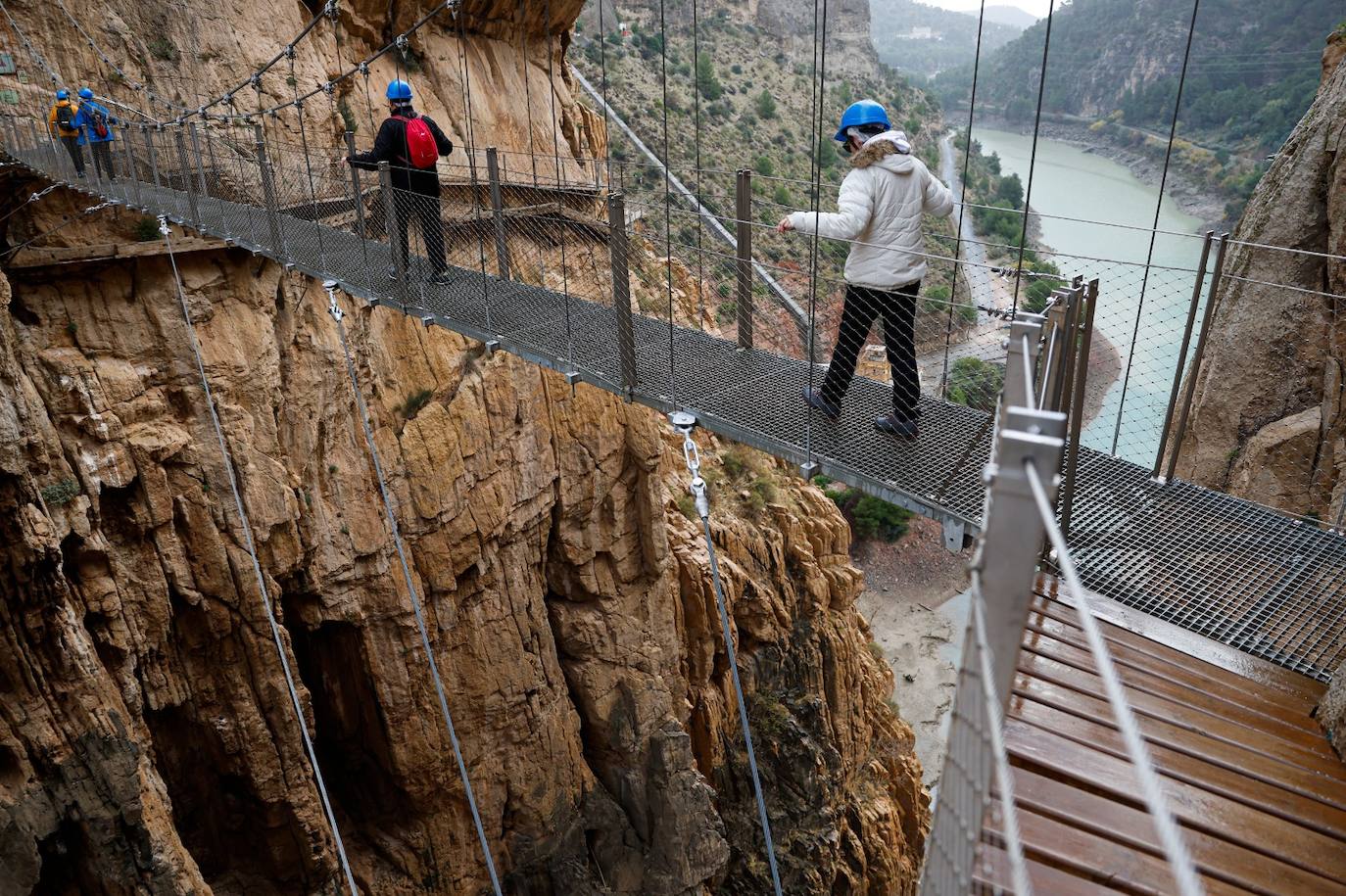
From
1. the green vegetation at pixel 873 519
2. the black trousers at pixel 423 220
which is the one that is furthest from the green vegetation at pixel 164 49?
the green vegetation at pixel 873 519

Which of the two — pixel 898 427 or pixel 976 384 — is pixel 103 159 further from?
pixel 976 384

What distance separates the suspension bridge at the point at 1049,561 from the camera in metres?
1.03

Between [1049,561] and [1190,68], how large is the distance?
45.9ft

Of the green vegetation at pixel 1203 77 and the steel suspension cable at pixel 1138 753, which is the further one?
the green vegetation at pixel 1203 77

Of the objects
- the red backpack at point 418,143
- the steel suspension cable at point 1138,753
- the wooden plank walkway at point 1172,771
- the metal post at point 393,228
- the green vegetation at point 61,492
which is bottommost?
the green vegetation at point 61,492

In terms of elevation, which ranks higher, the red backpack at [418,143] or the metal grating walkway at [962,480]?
the red backpack at [418,143]

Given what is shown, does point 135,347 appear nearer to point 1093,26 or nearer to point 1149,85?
point 1149,85

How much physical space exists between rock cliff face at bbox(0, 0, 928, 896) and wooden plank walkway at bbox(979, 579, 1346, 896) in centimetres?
384

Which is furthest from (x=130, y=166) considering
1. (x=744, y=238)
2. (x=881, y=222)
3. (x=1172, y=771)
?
(x=1172, y=771)

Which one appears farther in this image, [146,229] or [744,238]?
[146,229]

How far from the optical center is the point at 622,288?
3451mm

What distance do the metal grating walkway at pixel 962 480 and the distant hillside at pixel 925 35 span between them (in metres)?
56.5

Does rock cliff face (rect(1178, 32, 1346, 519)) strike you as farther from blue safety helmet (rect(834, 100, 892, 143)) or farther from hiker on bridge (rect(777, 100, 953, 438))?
blue safety helmet (rect(834, 100, 892, 143))

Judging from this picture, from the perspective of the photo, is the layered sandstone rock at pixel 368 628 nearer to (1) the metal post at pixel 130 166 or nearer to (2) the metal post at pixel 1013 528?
(1) the metal post at pixel 130 166
